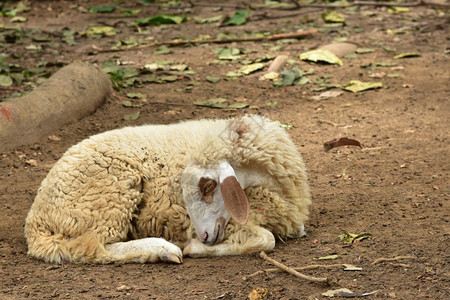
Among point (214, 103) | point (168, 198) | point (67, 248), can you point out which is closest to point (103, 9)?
point (214, 103)

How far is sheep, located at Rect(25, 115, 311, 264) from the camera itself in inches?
163

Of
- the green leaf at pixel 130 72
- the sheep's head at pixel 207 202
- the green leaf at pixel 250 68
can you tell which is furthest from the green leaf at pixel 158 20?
the sheep's head at pixel 207 202

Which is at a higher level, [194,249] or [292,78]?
[194,249]

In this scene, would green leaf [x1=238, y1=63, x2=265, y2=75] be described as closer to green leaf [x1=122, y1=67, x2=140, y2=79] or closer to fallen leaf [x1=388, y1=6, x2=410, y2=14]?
green leaf [x1=122, y1=67, x2=140, y2=79]

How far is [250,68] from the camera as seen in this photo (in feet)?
29.1

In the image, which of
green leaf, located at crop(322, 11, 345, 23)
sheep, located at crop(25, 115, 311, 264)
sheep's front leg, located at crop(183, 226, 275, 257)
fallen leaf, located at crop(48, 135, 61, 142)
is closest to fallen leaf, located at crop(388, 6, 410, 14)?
green leaf, located at crop(322, 11, 345, 23)

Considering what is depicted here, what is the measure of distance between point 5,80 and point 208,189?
5107 mm

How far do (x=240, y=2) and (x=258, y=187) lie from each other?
30.6 feet

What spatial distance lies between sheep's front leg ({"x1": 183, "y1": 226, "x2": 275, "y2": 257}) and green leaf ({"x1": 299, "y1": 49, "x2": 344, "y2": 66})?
5253 millimetres

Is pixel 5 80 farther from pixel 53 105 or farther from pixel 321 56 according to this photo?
pixel 321 56

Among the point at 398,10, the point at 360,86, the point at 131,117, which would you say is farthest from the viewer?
the point at 398,10

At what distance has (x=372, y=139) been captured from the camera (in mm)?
6609

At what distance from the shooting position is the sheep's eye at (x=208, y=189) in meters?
4.09

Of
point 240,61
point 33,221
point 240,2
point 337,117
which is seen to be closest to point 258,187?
point 33,221
